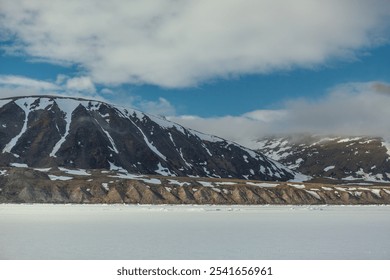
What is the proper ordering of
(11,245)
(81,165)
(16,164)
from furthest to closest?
(81,165) → (16,164) → (11,245)

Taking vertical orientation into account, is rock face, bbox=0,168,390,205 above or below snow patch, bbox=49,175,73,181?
below

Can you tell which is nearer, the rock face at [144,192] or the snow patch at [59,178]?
the rock face at [144,192]

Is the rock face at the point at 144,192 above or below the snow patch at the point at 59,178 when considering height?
below

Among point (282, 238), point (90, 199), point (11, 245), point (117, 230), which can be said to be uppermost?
point (90, 199)

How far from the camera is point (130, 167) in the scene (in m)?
198

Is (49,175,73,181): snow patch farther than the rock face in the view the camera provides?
Yes

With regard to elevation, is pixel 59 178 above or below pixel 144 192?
above

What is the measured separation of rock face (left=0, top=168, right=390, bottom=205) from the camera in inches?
4198

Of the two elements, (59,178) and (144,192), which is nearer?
(144,192)

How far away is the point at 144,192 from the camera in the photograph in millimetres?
112188

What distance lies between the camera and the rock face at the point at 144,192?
107 meters

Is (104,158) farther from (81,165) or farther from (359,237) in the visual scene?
(359,237)
